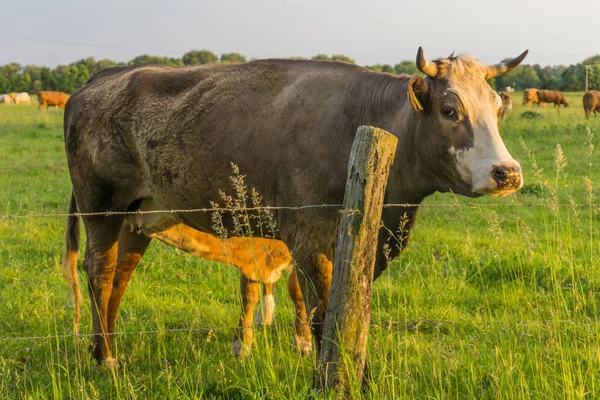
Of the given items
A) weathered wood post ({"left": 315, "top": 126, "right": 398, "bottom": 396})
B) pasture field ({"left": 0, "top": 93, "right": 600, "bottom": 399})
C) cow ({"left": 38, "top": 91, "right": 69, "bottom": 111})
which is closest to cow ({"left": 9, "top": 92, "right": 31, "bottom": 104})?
cow ({"left": 38, "top": 91, "right": 69, "bottom": 111})

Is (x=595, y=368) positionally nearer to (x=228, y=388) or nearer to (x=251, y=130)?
(x=228, y=388)

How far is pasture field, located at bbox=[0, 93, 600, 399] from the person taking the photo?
4121 millimetres

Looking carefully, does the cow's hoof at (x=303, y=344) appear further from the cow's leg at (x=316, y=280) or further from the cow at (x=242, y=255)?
the cow's leg at (x=316, y=280)

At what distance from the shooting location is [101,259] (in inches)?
224

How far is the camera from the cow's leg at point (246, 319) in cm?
527

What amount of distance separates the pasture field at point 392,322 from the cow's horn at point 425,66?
76 centimetres

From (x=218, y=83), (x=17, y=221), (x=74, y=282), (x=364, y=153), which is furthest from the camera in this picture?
(x=17, y=221)

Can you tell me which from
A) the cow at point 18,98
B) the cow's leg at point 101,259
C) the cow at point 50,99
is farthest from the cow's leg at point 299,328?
the cow at point 18,98

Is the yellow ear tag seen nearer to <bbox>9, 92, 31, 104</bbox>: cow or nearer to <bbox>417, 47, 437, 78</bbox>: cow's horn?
<bbox>417, 47, 437, 78</bbox>: cow's horn

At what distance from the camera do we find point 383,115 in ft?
14.9

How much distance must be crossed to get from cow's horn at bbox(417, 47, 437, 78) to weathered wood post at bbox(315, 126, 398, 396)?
0.70 metres

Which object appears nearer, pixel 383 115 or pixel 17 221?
pixel 383 115

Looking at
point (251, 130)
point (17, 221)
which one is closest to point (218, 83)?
point (251, 130)

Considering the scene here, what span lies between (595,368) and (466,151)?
4.83 ft
